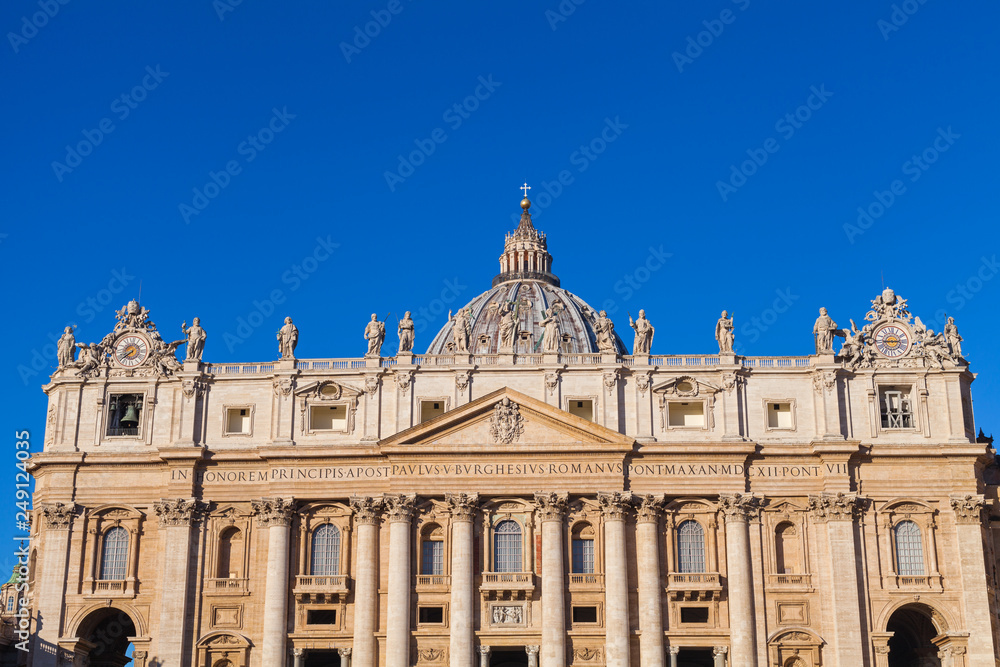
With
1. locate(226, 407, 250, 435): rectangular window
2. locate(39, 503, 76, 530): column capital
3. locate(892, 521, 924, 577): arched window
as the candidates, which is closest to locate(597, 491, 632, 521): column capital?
locate(892, 521, 924, 577): arched window

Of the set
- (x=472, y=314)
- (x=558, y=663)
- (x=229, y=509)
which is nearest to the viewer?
(x=558, y=663)

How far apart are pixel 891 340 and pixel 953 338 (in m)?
3.36

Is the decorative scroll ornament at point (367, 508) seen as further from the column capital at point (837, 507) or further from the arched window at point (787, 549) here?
the column capital at point (837, 507)

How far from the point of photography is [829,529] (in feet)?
230

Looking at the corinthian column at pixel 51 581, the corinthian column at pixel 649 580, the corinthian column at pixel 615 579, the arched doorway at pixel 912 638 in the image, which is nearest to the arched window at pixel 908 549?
the arched doorway at pixel 912 638

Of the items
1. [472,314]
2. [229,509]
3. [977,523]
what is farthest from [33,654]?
[472,314]

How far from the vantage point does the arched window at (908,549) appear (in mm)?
70125

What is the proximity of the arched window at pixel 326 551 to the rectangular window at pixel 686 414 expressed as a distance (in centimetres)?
1924

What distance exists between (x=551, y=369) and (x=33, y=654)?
30.9 metres

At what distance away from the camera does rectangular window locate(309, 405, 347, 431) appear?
243 feet

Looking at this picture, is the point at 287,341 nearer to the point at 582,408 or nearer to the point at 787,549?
the point at 582,408

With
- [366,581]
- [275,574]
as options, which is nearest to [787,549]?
[366,581]

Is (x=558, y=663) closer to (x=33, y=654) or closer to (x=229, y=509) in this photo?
(x=229, y=509)

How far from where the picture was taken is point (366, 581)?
69750 mm
